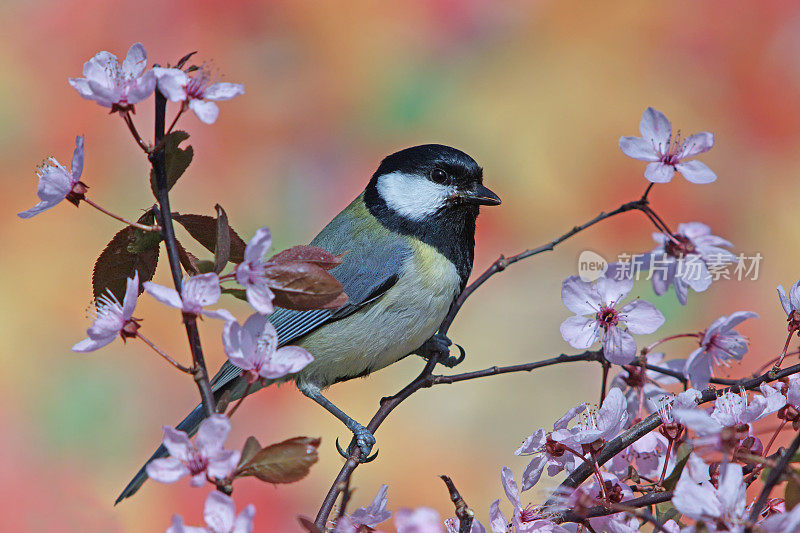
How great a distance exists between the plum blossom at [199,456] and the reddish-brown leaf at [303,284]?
0.32 ft

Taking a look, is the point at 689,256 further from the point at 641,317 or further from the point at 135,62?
the point at 135,62

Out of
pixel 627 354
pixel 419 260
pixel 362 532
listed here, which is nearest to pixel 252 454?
pixel 362 532

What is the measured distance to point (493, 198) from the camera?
132 centimetres

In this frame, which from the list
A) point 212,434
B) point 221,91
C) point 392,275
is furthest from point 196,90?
point 392,275

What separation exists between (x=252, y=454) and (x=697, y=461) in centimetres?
27

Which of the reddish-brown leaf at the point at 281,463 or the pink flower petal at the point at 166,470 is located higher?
the reddish-brown leaf at the point at 281,463

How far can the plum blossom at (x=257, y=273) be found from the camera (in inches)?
19.0

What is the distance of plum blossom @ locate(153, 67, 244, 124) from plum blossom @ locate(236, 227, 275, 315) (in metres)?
0.10

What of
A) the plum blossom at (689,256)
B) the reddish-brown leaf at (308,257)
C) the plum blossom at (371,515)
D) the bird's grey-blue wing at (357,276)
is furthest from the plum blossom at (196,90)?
the bird's grey-blue wing at (357,276)

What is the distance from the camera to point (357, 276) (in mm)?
1269

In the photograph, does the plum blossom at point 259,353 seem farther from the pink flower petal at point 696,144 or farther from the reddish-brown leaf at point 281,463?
the pink flower petal at point 696,144

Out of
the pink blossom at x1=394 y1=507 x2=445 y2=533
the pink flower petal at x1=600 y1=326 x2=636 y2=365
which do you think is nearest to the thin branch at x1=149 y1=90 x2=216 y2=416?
the pink blossom at x1=394 y1=507 x2=445 y2=533

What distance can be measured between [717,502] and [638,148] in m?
0.35

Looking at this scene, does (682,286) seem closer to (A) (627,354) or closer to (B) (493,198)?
(A) (627,354)
